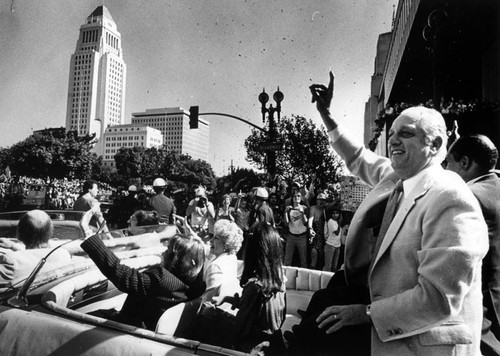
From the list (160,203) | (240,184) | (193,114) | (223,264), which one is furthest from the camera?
(193,114)

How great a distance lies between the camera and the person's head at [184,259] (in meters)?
2.06

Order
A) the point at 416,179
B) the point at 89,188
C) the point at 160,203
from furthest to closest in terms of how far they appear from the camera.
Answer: the point at 160,203 < the point at 89,188 < the point at 416,179

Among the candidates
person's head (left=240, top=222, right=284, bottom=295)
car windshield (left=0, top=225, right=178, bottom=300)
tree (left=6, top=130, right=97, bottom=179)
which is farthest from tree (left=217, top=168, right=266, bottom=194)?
tree (left=6, top=130, right=97, bottom=179)

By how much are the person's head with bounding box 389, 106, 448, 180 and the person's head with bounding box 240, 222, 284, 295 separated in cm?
116

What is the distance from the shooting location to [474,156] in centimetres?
186

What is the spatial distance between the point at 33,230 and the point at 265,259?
66.0 inches

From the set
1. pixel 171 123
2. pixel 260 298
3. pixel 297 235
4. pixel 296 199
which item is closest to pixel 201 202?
pixel 296 199

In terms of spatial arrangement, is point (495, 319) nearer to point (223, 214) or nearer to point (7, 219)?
point (7, 219)

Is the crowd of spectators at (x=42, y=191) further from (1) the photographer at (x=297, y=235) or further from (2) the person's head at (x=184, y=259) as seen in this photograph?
(2) the person's head at (x=184, y=259)

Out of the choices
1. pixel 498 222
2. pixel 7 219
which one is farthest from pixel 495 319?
pixel 7 219

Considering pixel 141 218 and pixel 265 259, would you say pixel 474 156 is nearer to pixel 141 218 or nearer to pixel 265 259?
pixel 265 259

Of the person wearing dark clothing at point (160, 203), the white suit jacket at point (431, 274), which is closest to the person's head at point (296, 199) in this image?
the person wearing dark clothing at point (160, 203)

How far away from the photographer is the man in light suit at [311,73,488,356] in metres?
0.95

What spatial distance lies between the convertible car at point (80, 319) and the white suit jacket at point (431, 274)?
58 cm
